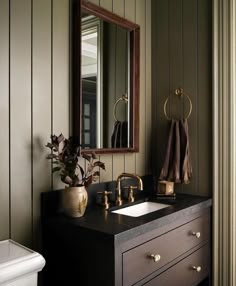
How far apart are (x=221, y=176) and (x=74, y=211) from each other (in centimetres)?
99

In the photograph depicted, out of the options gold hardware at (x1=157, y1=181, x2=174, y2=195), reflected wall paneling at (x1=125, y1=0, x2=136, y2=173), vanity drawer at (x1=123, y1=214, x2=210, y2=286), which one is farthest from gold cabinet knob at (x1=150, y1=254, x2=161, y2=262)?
reflected wall paneling at (x1=125, y1=0, x2=136, y2=173)

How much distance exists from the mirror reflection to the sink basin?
389 mm

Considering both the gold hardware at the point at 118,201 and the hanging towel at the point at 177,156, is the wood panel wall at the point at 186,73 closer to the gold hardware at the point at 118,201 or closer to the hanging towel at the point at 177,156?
the hanging towel at the point at 177,156

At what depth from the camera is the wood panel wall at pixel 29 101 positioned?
141cm

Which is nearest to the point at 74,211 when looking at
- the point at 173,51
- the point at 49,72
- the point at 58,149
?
the point at 58,149

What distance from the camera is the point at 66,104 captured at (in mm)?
1686

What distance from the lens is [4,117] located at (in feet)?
4.60

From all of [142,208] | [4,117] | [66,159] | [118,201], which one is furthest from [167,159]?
[4,117]

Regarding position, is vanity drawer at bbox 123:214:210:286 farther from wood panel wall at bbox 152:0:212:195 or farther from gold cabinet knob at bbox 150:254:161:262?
wood panel wall at bbox 152:0:212:195

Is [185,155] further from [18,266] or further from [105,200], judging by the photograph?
[18,266]

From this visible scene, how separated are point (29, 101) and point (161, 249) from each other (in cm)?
95

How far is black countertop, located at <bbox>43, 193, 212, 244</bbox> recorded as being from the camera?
133cm

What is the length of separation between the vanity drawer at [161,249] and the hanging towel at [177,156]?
30 cm

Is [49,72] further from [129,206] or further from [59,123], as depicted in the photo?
[129,206]
